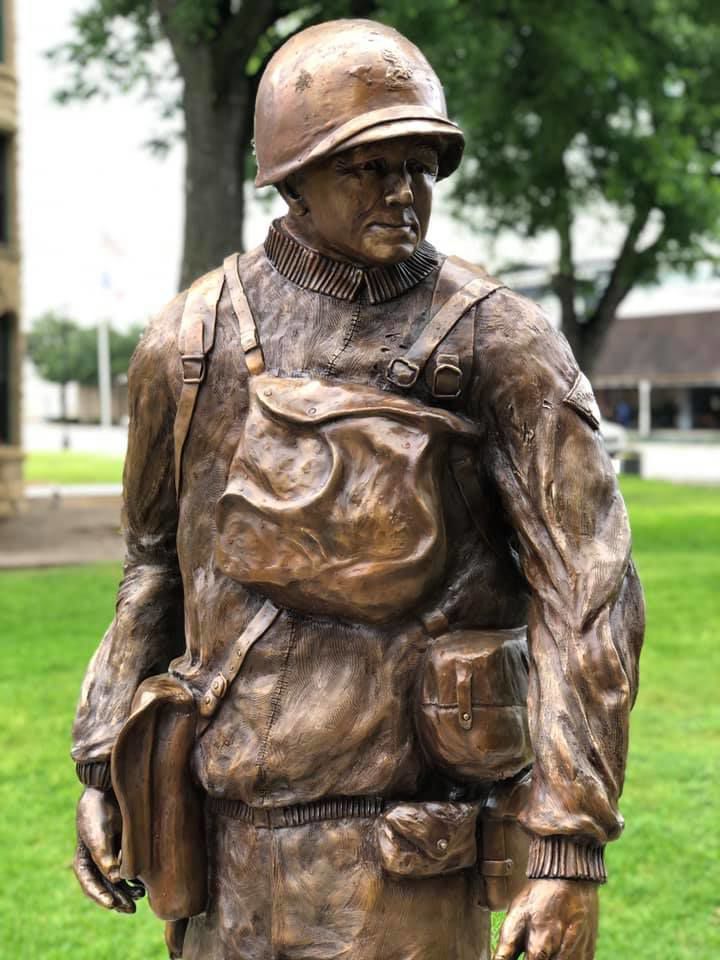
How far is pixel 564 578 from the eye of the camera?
2121 mm

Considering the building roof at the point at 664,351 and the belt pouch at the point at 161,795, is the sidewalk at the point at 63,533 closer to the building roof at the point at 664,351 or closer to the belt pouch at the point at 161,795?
the belt pouch at the point at 161,795

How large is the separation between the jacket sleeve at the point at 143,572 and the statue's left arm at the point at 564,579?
1.95 feet

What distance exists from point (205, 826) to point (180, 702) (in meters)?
0.25

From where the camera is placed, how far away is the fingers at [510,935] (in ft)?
6.61

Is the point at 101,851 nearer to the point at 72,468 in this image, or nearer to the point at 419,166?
the point at 419,166

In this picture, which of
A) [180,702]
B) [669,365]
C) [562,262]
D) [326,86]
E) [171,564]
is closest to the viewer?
[326,86]

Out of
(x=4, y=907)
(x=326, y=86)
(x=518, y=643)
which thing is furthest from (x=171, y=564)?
(x=4, y=907)

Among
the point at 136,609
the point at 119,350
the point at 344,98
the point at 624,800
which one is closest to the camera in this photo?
the point at 344,98

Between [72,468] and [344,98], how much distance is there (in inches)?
1208

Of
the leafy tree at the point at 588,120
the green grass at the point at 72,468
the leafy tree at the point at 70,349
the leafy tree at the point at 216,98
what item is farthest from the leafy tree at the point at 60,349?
the leafy tree at the point at 216,98

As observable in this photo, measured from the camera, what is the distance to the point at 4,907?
17.7ft

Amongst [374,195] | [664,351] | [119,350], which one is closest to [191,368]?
[374,195]

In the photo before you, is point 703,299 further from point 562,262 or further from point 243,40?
point 243,40

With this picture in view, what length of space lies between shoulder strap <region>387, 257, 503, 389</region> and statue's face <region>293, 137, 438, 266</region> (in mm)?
96
